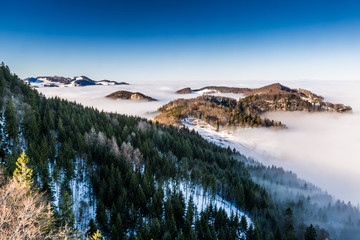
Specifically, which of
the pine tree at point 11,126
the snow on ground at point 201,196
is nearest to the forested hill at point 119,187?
the pine tree at point 11,126

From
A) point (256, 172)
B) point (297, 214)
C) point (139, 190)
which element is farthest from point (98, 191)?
point (256, 172)

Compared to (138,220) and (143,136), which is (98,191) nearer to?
(138,220)

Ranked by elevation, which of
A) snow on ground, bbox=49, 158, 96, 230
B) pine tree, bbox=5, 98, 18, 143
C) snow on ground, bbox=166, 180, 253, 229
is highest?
pine tree, bbox=5, 98, 18, 143

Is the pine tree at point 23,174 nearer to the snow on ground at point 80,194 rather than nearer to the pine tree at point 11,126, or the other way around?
the snow on ground at point 80,194

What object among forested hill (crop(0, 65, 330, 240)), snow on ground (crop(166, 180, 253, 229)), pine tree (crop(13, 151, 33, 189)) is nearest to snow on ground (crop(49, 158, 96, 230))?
forested hill (crop(0, 65, 330, 240))

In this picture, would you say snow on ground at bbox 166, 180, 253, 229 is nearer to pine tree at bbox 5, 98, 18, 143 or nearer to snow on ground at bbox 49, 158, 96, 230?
snow on ground at bbox 49, 158, 96, 230

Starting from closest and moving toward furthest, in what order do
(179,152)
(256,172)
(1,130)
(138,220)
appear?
1. (138,220)
2. (1,130)
3. (179,152)
4. (256,172)

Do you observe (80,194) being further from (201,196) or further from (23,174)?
(201,196)

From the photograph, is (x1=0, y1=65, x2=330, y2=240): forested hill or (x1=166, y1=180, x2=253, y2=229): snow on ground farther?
(x1=166, y1=180, x2=253, y2=229): snow on ground
